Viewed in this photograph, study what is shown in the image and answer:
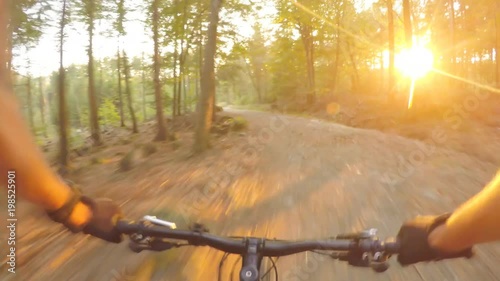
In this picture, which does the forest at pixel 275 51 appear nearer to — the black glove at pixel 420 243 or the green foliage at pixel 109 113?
the green foliage at pixel 109 113

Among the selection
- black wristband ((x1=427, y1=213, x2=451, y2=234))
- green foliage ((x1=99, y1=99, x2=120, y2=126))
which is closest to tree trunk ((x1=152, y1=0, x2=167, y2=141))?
black wristband ((x1=427, y1=213, x2=451, y2=234))

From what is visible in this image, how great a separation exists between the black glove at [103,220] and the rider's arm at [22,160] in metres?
0.33

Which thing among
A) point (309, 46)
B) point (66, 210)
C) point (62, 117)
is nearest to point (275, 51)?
point (309, 46)

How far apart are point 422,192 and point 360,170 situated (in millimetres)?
2242

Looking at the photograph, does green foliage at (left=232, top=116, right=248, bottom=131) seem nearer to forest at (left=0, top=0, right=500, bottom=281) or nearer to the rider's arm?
forest at (left=0, top=0, right=500, bottom=281)

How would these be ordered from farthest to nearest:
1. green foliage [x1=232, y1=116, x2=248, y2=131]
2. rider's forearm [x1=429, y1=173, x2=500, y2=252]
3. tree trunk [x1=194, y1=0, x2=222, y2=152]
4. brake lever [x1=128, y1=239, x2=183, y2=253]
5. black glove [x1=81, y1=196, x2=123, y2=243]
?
green foliage [x1=232, y1=116, x2=248, y2=131] < tree trunk [x1=194, y1=0, x2=222, y2=152] < brake lever [x1=128, y1=239, x2=183, y2=253] < black glove [x1=81, y1=196, x2=123, y2=243] < rider's forearm [x1=429, y1=173, x2=500, y2=252]

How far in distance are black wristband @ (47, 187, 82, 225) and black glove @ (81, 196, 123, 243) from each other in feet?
0.32

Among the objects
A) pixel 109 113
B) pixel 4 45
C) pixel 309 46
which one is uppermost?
pixel 309 46

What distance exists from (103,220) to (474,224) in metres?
1.55

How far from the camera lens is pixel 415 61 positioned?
2434 cm

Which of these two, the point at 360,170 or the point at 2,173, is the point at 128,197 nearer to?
the point at 360,170

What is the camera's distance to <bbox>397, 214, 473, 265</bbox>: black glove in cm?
150

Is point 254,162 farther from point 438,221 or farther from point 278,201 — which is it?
point 438,221

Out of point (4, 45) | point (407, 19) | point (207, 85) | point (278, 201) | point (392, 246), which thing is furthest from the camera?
point (407, 19)
